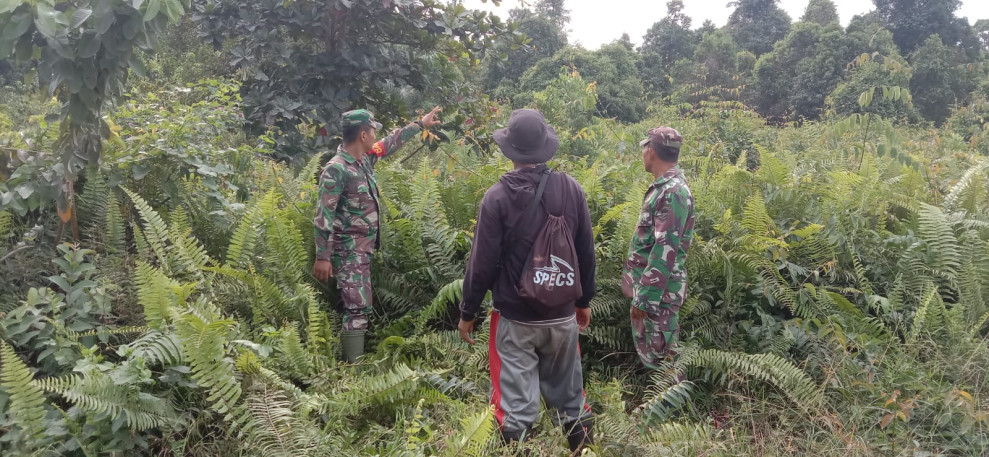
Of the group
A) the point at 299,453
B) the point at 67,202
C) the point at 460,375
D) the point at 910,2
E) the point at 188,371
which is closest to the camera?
the point at 299,453

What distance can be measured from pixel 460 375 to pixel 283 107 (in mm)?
3056

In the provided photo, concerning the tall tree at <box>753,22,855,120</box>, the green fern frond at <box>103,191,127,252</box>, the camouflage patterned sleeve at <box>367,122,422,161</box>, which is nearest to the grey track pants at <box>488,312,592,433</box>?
the camouflage patterned sleeve at <box>367,122,422,161</box>

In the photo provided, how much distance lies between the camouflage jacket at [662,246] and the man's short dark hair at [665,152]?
8cm

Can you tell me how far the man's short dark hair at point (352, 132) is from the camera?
444 cm

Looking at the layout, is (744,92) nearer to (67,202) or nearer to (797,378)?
(797,378)

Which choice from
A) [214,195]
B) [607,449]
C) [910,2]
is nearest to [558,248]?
[607,449]

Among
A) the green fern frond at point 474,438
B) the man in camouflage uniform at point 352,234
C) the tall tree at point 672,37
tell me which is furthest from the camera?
the tall tree at point 672,37

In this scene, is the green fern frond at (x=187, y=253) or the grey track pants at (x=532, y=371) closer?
the grey track pants at (x=532, y=371)

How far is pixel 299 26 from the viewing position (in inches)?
219

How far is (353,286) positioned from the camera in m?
4.46

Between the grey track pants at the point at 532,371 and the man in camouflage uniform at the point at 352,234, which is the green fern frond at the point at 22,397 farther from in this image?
the grey track pants at the point at 532,371

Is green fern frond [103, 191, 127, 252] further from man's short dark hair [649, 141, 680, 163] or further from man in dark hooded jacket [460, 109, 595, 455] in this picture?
man's short dark hair [649, 141, 680, 163]

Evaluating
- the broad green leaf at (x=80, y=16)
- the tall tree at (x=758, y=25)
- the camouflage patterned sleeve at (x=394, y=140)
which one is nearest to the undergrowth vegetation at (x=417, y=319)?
the camouflage patterned sleeve at (x=394, y=140)

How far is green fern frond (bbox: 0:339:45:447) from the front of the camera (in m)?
2.56
